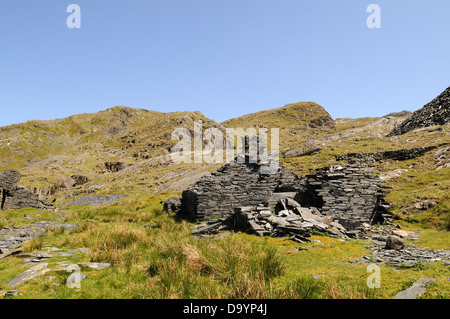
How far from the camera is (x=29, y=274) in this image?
237 inches

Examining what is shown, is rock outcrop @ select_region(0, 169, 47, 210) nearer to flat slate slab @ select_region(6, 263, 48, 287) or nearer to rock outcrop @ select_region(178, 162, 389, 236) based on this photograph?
rock outcrop @ select_region(178, 162, 389, 236)

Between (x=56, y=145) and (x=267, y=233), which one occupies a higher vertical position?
(x=56, y=145)

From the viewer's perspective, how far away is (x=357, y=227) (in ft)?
40.6

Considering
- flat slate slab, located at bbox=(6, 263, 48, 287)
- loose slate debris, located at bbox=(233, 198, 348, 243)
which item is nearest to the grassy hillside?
flat slate slab, located at bbox=(6, 263, 48, 287)

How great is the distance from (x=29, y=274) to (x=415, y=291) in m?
8.48

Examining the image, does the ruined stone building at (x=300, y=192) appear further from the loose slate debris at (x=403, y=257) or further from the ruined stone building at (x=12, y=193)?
the ruined stone building at (x=12, y=193)

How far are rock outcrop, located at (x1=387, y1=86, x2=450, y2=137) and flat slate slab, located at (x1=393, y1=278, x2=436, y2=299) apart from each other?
52713 millimetres

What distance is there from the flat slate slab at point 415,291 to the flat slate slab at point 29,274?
7.85 meters

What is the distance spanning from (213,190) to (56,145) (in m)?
165

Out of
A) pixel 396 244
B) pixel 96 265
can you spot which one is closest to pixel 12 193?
pixel 96 265

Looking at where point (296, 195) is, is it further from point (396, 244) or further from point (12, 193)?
point (12, 193)

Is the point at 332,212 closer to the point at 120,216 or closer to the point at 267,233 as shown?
the point at 267,233

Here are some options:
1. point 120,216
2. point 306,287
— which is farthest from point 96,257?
point 120,216

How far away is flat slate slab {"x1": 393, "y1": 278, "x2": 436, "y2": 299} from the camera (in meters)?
4.37
